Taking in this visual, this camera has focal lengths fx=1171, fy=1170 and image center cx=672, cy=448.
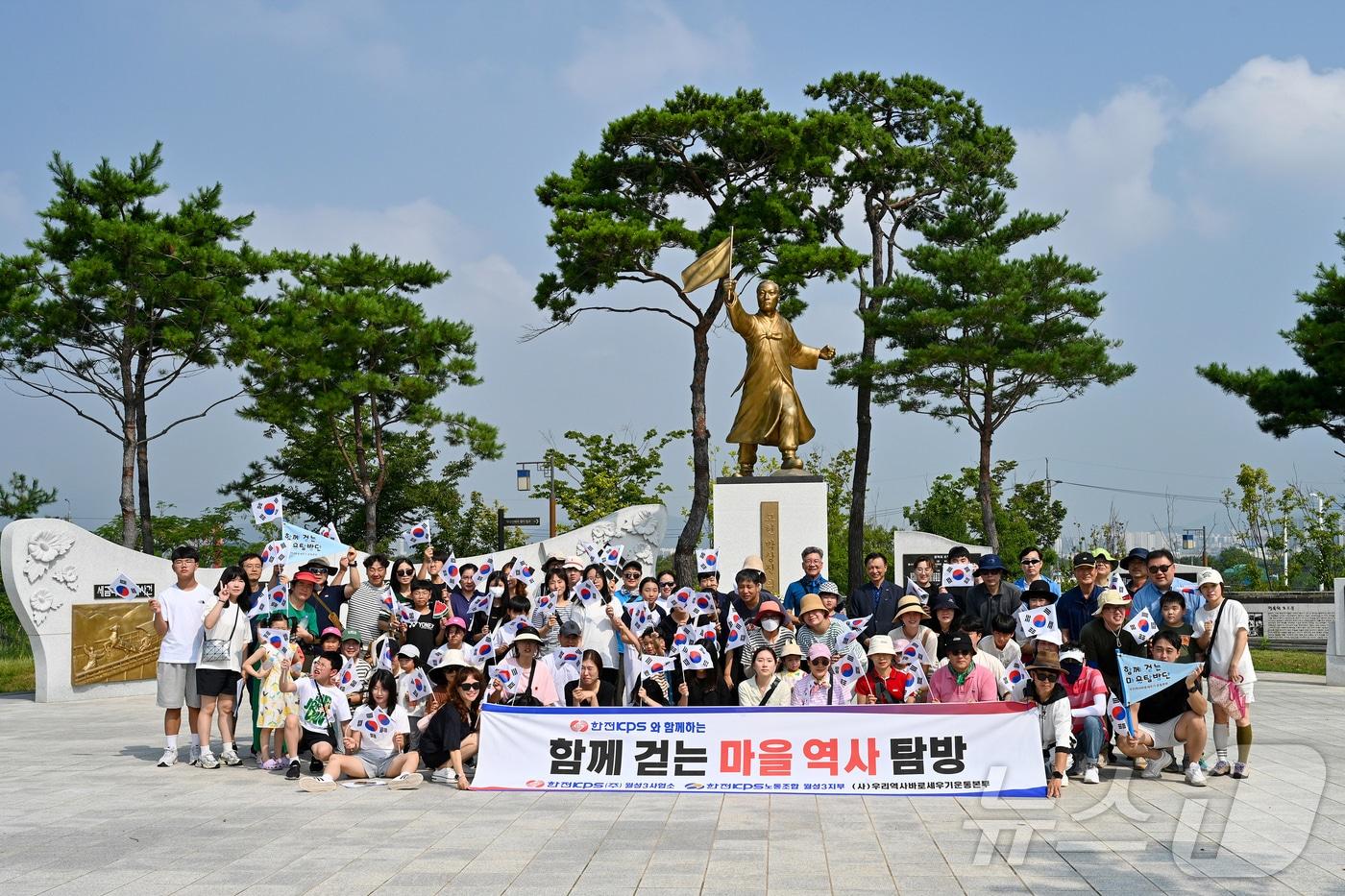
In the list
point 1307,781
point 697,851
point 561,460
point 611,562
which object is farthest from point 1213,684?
point 561,460

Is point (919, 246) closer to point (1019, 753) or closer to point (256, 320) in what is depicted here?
point (256, 320)

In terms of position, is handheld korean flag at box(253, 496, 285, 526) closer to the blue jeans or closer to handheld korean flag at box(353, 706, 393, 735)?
handheld korean flag at box(353, 706, 393, 735)

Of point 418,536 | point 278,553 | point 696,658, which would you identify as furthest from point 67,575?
point 696,658

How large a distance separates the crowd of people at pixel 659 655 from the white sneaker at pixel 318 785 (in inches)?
0.8

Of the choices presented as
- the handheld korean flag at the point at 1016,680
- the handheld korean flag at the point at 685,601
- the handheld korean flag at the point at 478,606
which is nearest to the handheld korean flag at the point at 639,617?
Answer: the handheld korean flag at the point at 685,601

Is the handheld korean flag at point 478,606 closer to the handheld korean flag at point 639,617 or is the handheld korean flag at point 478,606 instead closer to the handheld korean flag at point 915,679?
the handheld korean flag at point 639,617

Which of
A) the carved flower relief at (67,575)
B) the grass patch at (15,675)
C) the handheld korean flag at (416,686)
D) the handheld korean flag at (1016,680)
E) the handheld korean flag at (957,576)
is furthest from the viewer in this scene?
the grass patch at (15,675)

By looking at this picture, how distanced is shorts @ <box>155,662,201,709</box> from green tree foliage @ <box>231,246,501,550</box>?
40.6 feet

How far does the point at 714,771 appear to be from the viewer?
662cm

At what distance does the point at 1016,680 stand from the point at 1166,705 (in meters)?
0.90

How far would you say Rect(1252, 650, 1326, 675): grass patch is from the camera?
15461mm

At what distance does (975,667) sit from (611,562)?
147 inches

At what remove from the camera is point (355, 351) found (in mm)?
20641

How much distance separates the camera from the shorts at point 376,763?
23.5 feet
